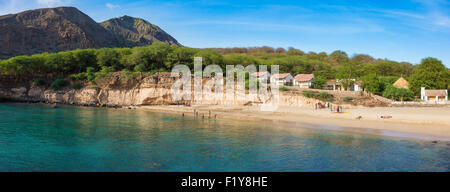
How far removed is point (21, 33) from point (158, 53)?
86.5 meters

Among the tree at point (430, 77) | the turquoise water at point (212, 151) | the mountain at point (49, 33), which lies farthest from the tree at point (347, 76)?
the mountain at point (49, 33)

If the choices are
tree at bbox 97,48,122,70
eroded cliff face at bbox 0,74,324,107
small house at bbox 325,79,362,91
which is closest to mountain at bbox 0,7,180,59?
eroded cliff face at bbox 0,74,324,107

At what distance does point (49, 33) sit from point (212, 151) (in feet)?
443

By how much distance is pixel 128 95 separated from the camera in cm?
5450

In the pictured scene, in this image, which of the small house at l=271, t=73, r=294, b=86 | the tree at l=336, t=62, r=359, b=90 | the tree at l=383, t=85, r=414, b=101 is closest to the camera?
the tree at l=383, t=85, r=414, b=101

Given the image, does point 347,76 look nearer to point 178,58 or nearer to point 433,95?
point 433,95

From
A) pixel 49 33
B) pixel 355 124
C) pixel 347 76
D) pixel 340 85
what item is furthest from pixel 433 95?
pixel 49 33

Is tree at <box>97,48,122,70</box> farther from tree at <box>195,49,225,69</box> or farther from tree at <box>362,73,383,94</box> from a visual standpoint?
tree at <box>362,73,383,94</box>

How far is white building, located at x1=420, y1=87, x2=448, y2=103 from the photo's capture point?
42.5 meters

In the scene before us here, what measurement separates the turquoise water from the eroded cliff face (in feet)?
67.2
